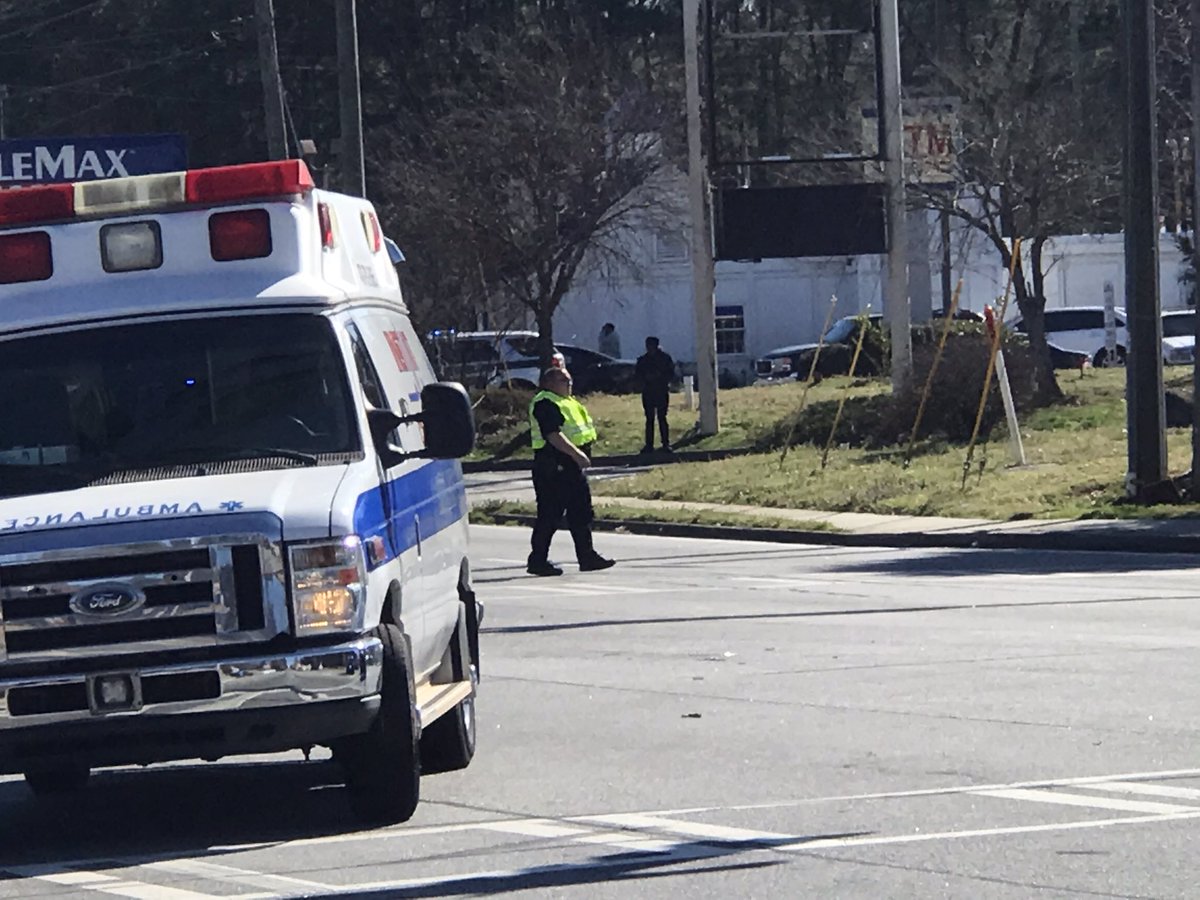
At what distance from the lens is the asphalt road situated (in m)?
7.18

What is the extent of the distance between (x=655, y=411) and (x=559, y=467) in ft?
53.7

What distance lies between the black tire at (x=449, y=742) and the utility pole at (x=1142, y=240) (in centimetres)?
1377

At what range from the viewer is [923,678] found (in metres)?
11.7

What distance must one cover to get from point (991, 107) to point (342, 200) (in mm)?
27916

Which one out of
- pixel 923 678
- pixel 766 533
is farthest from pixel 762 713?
pixel 766 533

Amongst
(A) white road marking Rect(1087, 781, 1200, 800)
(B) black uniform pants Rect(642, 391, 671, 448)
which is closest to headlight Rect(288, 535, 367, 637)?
(A) white road marking Rect(1087, 781, 1200, 800)

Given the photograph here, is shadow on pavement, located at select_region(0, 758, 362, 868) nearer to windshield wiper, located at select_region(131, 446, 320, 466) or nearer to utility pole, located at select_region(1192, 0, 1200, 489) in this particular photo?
windshield wiper, located at select_region(131, 446, 320, 466)

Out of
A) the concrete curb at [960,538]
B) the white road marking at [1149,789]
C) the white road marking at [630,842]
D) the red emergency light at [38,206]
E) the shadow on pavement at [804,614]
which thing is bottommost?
the concrete curb at [960,538]

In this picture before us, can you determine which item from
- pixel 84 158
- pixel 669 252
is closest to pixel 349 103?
pixel 84 158

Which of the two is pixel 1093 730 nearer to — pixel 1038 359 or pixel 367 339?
pixel 367 339

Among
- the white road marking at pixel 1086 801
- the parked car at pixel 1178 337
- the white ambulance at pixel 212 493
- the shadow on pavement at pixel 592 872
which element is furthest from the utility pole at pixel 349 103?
the parked car at pixel 1178 337

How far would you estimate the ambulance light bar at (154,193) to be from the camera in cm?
853

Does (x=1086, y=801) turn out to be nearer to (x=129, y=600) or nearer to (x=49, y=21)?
(x=129, y=600)

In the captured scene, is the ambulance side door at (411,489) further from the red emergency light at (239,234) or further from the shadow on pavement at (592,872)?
the shadow on pavement at (592,872)
